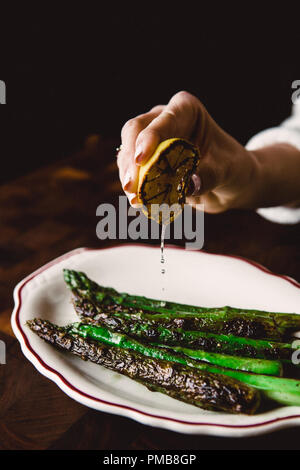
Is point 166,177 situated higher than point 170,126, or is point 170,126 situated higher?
point 170,126

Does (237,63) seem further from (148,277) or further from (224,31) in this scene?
(148,277)

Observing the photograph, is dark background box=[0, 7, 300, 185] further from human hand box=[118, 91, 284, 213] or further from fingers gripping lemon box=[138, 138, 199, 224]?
fingers gripping lemon box=[138, 138, 199, 224]

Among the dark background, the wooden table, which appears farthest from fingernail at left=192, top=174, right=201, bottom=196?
the dark background

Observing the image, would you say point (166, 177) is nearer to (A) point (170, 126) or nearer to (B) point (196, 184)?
(A) point (170, 126)

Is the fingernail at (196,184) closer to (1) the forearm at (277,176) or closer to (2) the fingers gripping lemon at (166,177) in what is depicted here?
(2) the fingers gripping lemon at (166,177)

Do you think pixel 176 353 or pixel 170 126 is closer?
pixel 176 353

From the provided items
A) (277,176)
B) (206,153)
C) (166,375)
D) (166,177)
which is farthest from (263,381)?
(277,176)

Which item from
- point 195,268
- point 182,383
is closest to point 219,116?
point 195,268
